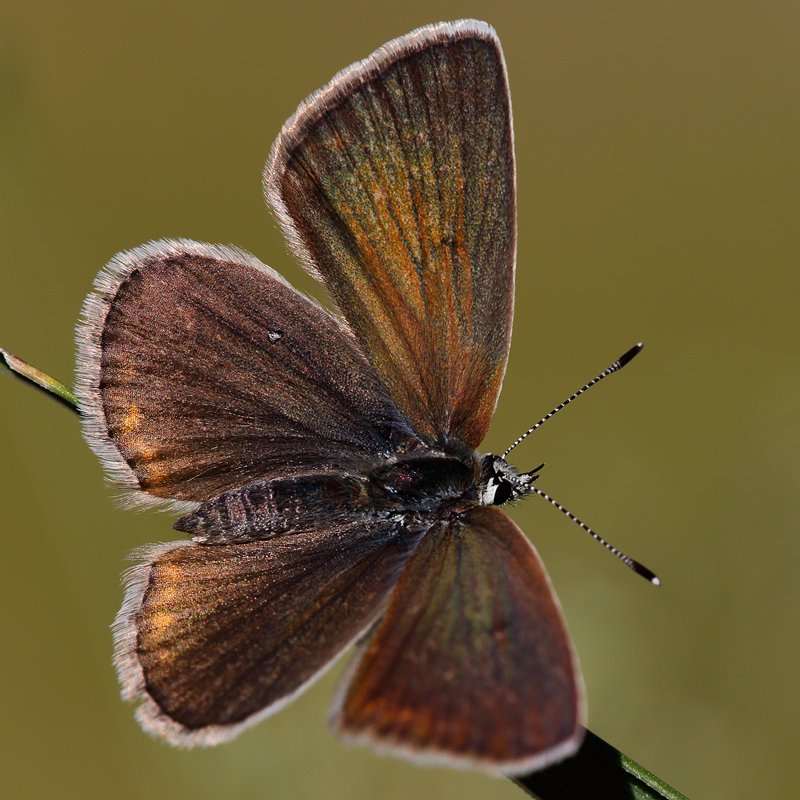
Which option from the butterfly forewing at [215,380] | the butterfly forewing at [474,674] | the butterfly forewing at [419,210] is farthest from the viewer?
the butterfly forewing at [215,380]

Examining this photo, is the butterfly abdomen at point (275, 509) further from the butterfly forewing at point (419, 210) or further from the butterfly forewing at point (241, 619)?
the butterfly forewing at point (419, 210)

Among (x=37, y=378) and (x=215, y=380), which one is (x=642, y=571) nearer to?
(x=215, y=380)

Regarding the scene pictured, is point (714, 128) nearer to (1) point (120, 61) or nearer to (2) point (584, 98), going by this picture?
(2) point (584, 98)

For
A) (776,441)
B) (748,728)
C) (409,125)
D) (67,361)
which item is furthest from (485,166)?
(748,728)

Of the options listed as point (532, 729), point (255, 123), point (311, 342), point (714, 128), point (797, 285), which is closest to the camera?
point (532, 729)

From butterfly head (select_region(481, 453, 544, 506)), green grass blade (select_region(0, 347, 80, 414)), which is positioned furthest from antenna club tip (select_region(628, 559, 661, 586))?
green grass blade (select_region(0, 347, 80, 414))

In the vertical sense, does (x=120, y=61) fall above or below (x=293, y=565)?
above

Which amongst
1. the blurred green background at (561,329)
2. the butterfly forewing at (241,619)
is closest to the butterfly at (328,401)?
the butterfly forewing at (241,619)
